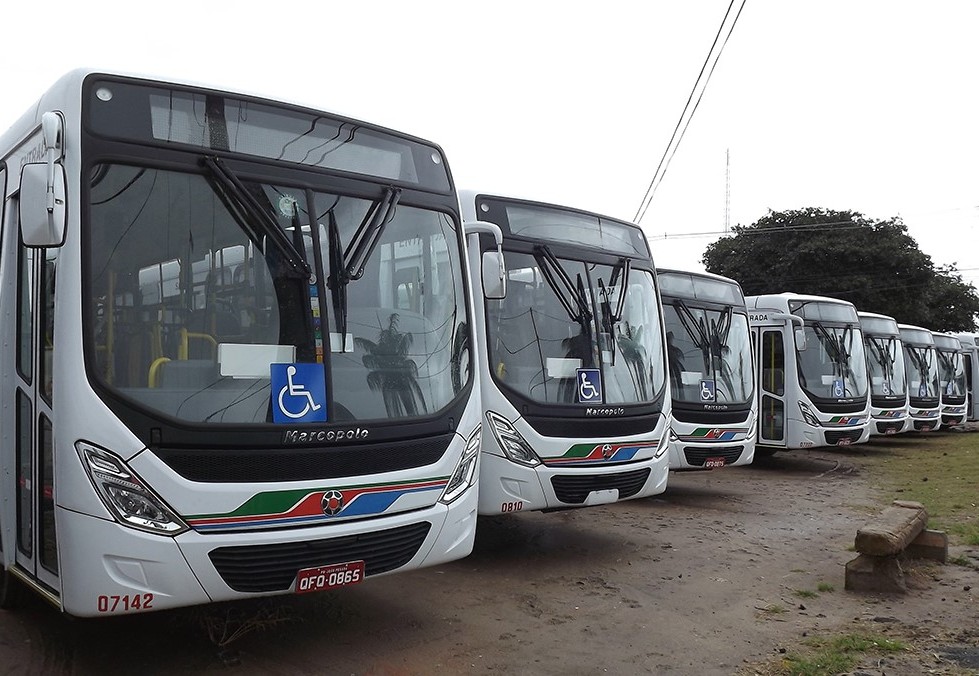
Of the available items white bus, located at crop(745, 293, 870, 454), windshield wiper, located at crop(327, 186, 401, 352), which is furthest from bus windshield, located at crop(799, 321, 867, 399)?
windshield wiper, located at crop(327, 186, 401, 352)

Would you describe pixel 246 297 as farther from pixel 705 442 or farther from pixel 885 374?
pixel 885 374

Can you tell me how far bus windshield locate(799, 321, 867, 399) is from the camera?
1573cm

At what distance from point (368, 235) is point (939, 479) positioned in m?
11.7

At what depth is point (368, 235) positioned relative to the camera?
553 centimetres

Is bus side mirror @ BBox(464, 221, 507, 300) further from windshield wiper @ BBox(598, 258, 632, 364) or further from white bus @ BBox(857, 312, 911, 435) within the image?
white bus @ BBox(857, 312, 911, 435)

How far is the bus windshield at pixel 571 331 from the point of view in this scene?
776cm

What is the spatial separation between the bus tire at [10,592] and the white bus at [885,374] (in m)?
16.7

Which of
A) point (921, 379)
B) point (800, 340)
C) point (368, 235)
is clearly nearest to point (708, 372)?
point (800, 340)

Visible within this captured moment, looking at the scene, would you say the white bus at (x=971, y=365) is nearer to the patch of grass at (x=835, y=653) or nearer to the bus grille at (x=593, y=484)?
the bus grille at (x=593, y=484)

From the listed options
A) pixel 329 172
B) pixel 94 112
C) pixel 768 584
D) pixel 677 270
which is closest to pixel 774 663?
pixel 768 584

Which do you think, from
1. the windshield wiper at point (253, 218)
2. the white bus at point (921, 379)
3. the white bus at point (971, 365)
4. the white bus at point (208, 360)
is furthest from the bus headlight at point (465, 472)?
the white bus at point (971, 365)

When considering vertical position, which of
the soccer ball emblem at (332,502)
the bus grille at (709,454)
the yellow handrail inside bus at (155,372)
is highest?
the yellow handrail inside bus at (155,372)

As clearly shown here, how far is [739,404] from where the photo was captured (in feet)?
40.0

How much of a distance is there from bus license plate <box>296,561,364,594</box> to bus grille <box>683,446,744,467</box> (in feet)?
23.3
